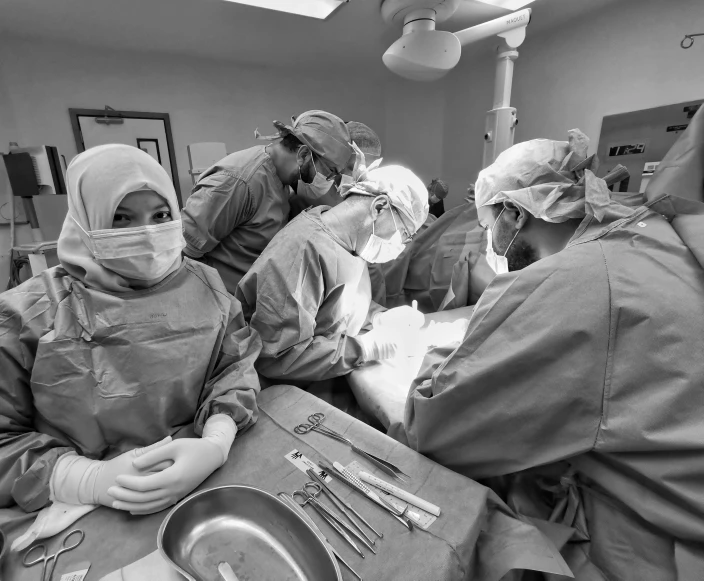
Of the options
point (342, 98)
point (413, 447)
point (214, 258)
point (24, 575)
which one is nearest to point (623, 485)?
point (413, 447)

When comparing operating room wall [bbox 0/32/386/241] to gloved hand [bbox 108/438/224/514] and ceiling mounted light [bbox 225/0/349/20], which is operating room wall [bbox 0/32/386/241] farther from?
gloved hand [bbox 108/438/224/514]

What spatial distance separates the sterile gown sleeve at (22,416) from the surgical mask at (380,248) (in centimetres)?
131

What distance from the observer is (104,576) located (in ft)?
2.56

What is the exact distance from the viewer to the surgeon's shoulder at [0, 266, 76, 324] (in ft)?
3.20

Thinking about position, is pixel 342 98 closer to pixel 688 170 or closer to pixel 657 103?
pixel 657 103

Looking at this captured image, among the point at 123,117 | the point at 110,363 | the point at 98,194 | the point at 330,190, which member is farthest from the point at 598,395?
the point at 123,117

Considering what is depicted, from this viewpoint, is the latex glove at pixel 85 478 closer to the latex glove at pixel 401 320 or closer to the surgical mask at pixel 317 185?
the latex glove at pixel 401 320

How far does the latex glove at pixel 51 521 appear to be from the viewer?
85 cm

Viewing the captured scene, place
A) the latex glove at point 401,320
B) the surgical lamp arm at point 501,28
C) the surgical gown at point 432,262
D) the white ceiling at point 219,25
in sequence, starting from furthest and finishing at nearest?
the white ceiling at point 219,25
the surgical gown at point 432,262
the surgical lamp arm at point 501,28
the latex glove at point 401,320

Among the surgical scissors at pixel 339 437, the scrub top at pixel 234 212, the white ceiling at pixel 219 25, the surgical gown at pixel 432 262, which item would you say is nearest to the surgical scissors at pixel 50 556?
the surgical scissors at pixel 339 437

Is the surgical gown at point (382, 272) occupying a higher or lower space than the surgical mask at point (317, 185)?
lower

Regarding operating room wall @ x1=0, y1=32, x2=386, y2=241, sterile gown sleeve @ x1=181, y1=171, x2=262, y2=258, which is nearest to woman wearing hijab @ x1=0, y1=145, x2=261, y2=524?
sterile gown sleeve @ x1=181, y1=171, x2=262, y2=258

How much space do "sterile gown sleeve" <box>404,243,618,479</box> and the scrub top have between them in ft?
4.83

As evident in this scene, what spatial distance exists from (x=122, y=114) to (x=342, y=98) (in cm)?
286
